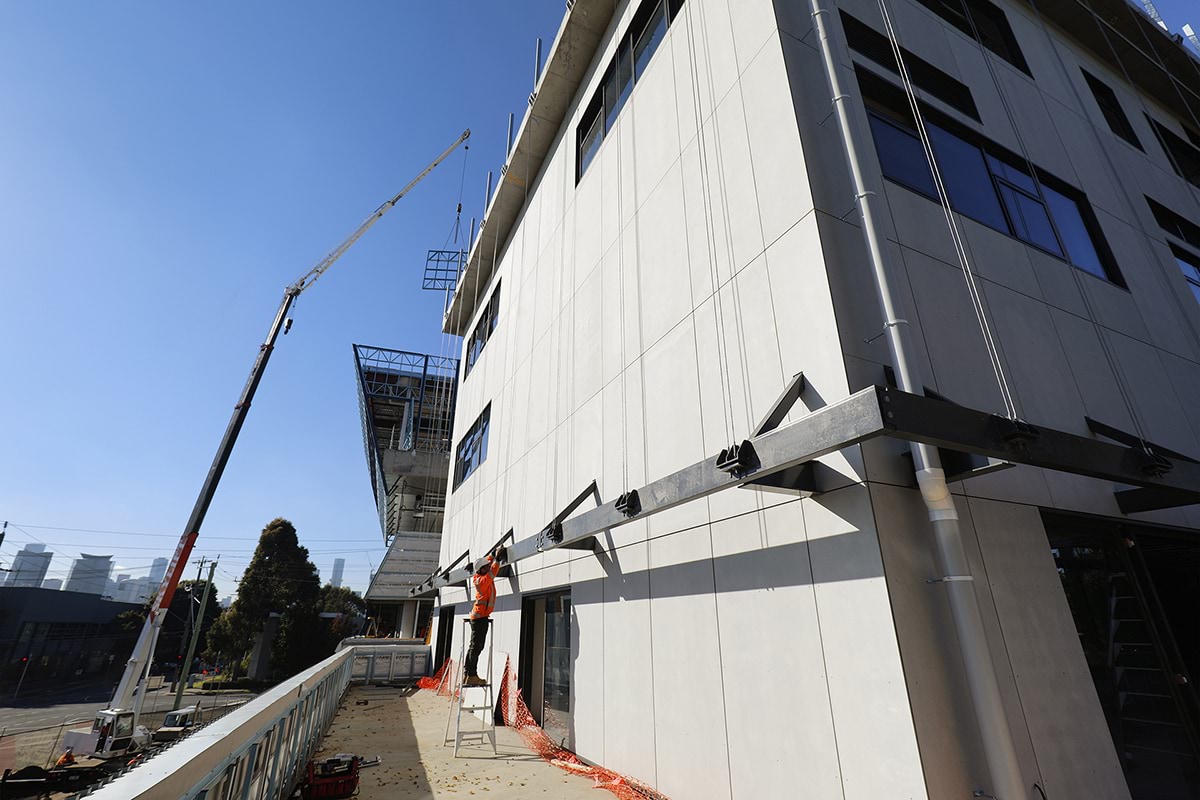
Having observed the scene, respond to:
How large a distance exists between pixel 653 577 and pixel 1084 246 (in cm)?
852

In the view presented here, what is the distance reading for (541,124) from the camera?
14625 millimetres

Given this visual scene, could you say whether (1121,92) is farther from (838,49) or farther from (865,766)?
(865,766)

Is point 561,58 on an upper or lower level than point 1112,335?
upper

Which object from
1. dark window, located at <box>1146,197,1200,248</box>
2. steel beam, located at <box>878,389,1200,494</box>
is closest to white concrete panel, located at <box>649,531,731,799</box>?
steel beam, located at <box>878,389,1200,494</box>

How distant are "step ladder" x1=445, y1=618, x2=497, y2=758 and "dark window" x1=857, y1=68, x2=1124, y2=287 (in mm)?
9750

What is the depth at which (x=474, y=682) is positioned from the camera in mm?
8664

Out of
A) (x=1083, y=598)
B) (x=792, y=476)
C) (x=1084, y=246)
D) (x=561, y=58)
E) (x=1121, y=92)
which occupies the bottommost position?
(x=1083, y=598)

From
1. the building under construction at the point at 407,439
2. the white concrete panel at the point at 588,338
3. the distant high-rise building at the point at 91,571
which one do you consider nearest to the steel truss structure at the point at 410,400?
the building under construction at the point at 407,439

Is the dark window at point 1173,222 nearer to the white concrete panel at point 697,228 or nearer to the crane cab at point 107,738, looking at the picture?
the white concrete panel at point 697,228

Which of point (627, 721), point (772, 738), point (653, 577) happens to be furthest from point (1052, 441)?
point (627, 721)

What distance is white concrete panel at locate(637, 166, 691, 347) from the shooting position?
23.6 feet

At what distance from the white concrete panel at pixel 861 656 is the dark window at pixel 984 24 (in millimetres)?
9295

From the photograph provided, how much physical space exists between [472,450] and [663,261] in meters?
13.5

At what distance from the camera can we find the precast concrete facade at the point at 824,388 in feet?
13.6
